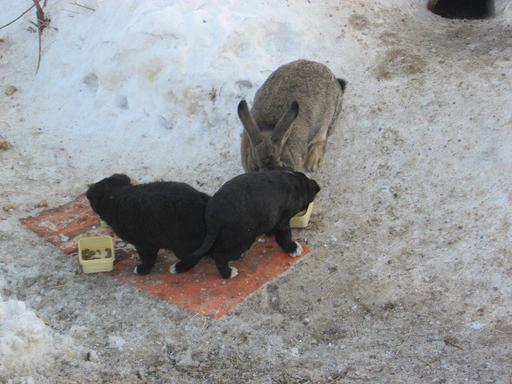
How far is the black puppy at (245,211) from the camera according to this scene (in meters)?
4.59

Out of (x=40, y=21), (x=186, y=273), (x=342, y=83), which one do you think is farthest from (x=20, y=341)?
(x=40, y=21)

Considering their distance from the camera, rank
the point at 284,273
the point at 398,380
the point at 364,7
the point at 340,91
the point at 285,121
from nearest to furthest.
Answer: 1. the point at 398,380
2. the point at 284,273
3. the point at 285,121
4. the point at 340,91
5. the point at 364,7

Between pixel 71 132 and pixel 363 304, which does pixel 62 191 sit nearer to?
pixel 71 132

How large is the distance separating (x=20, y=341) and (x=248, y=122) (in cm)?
285

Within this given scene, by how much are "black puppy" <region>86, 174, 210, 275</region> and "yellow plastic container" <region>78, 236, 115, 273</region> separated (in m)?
0.33

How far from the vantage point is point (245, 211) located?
462 cm

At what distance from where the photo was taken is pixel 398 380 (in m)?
3.85

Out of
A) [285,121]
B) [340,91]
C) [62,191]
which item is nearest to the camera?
[285,121]

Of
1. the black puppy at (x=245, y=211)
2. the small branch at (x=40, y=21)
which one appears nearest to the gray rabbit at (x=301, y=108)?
the black puppy at (x=245, y=211)

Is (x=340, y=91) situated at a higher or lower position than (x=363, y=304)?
higher

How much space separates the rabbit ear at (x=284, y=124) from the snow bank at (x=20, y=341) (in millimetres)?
2726

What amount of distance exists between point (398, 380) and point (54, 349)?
2171mm

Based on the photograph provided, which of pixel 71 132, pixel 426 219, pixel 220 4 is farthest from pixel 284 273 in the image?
pixel 220 4

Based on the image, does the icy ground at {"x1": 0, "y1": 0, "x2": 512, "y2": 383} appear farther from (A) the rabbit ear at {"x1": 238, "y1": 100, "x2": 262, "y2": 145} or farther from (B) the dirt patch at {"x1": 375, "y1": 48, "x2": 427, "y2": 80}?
(A) the rabbit ear at {"x1": 238, "y1": 100, "x2": 262, "y2": 145}
